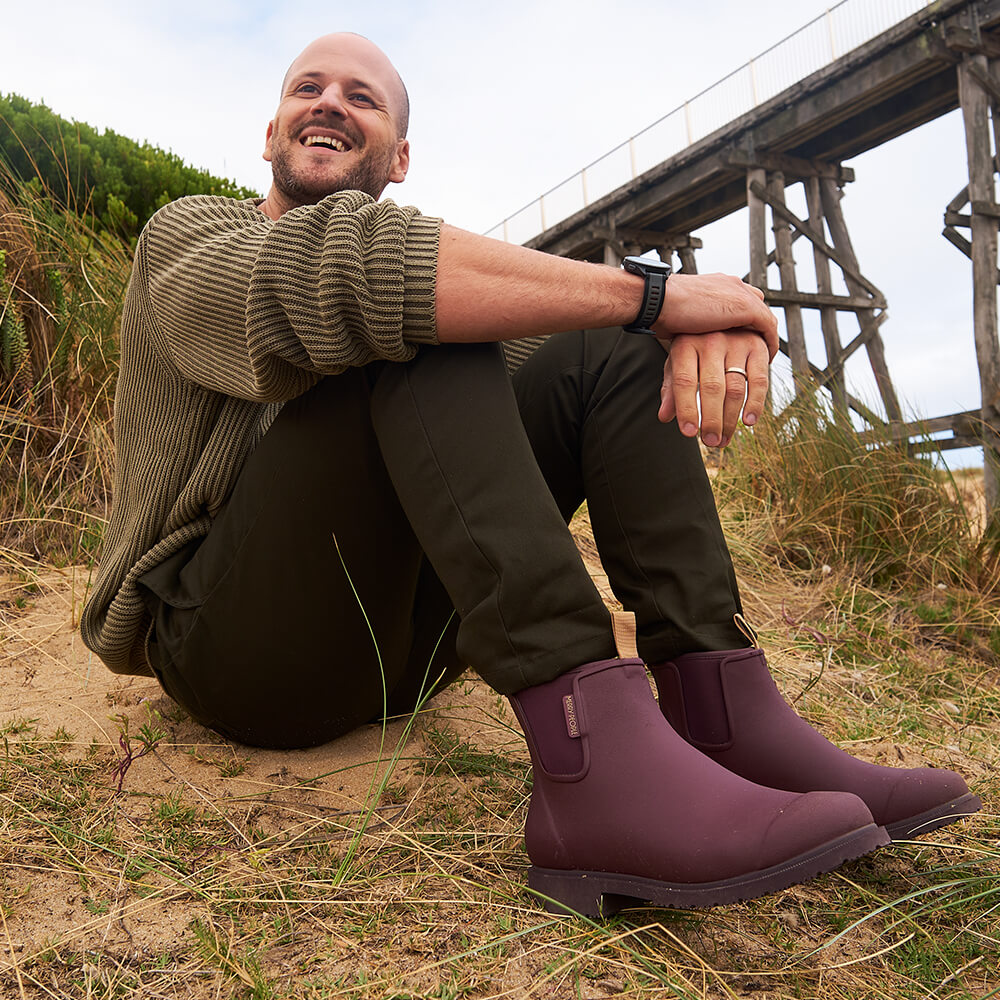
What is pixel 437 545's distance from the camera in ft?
3.64

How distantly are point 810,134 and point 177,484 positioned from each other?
21.4 ft

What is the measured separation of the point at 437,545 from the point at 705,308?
0.56 meters

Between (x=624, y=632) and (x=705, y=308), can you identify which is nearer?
(x=624, y=632)

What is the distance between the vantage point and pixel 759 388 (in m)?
1.31

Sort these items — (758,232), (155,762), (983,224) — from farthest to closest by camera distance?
(758,232) < (983,224) < (155,762)

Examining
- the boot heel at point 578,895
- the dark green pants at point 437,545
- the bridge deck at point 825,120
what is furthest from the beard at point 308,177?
the bridge deck at point 825,120

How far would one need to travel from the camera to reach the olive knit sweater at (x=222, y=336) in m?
1.12

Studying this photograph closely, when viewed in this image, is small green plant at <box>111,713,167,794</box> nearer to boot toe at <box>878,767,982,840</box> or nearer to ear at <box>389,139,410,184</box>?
boot toe at <box>878,767,982,840</box>

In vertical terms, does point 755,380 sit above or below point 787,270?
below

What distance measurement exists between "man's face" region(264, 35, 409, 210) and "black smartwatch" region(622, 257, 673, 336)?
31.1 inches

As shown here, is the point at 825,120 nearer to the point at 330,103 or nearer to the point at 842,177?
the point at 842,177

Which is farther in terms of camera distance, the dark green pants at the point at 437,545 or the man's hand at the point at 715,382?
the man's hand at the point at 715,382

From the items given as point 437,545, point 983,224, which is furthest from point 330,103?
point 983,224

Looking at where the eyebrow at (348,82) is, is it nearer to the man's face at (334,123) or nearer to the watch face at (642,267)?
the man's face at (334,123)
